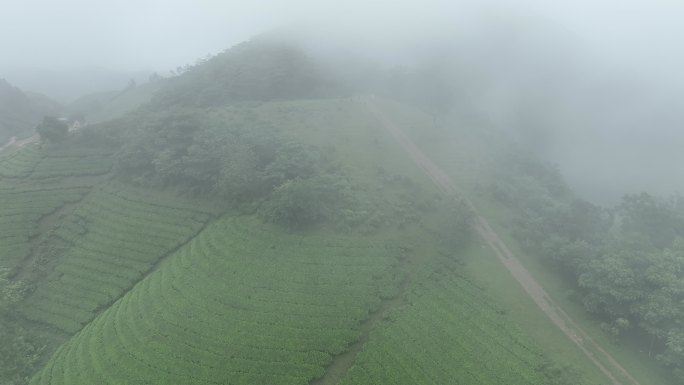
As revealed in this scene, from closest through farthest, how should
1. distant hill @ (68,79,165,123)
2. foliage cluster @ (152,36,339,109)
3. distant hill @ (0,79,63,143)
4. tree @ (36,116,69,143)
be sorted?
tree @ (36,116,69,143) → foliage cluster @ (152,36,339,109) → distant hill @ (0,79,63,143) → distant hill @ (68,79,165,123)

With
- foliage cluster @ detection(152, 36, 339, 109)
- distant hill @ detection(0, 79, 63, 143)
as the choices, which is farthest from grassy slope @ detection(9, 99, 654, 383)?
distant hill @ detection(0, 79, 63, 143)

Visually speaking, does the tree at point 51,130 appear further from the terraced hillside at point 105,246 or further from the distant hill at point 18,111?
the distant hill at point 18,111

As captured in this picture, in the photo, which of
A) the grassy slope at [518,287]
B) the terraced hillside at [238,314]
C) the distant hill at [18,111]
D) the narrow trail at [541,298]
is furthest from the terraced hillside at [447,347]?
the distant hill at [18,111]

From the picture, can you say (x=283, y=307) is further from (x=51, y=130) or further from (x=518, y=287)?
(x=51, y=130)

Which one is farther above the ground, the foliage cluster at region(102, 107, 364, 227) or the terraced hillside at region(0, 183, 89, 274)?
the foliage cluster at region(102, 107, 364, 227)

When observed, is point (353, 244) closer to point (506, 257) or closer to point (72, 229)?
point (506, 257)

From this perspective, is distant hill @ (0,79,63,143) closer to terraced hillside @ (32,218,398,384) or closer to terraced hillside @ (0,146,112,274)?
terraced hillside @ (0,146,112,274)
